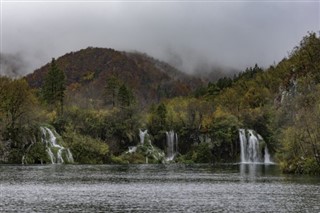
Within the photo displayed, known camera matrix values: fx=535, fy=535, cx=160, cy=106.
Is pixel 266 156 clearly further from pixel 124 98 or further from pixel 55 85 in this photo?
pixel 55 85

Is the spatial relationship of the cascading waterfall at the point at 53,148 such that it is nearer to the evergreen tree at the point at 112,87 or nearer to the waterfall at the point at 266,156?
the evergreen tree at the point at 112,87

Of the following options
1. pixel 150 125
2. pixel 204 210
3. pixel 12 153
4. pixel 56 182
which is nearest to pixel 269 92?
pixel 150 125

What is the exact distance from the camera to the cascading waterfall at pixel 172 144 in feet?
472

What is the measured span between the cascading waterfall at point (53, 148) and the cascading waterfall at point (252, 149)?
47343 millimetres

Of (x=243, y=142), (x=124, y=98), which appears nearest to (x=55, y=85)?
(x=124, y=98)

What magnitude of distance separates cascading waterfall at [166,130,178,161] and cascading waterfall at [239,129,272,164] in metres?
17.8

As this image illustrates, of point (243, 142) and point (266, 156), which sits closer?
point (266, 156)

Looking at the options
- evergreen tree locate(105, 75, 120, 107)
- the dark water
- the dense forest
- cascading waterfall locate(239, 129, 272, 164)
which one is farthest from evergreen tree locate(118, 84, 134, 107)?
the dark water

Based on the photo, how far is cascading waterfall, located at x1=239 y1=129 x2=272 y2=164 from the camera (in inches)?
5561

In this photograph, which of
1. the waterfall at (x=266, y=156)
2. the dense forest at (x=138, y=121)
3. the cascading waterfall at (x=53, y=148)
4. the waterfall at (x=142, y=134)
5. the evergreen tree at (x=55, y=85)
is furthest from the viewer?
the waterfall at (x=142, y=134)

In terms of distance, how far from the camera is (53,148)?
119 metres

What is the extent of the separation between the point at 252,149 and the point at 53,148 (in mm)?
54119

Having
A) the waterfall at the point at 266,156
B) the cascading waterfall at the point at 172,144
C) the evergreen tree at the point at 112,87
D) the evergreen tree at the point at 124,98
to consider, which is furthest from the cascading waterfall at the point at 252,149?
the evergreen tree at the point at 112,87

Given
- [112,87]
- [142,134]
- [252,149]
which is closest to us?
[252,149]
